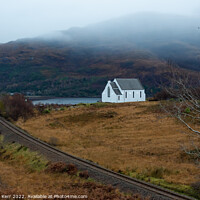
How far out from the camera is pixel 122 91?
185ft

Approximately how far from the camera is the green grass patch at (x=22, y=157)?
18.4 meters

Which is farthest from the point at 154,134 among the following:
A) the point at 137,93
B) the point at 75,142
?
the point at 137,93

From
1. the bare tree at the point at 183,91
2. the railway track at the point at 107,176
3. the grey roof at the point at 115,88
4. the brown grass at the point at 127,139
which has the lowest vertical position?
the brown grass at the point at 127,139

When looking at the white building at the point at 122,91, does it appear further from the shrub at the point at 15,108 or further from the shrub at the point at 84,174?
the shrub at the point at 84,174

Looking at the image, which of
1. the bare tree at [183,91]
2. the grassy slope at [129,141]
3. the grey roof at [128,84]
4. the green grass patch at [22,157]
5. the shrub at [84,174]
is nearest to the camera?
the bare tree at [183,91]

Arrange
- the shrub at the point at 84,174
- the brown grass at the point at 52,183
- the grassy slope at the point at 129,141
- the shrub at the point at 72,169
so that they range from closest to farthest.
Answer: the brown grass at the point at 52,183 < the shrub at the point at 84,174 < the shrub at the point at 72,169 < the grassy slope at the point at 129,141

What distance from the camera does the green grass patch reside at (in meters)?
18.4

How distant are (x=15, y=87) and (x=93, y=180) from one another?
558 feet

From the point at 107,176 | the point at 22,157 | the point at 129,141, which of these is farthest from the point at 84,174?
the point at 129,141

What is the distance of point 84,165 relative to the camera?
1756 centimetres

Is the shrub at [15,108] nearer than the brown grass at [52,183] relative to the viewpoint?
No

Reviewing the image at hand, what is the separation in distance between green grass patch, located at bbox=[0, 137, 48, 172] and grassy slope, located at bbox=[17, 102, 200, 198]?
10.5 ft

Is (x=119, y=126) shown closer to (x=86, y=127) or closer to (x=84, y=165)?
(x=86, y=127)

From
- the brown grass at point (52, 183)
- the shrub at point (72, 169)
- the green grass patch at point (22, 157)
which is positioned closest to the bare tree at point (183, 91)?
the brown grass at point (52, 183)
